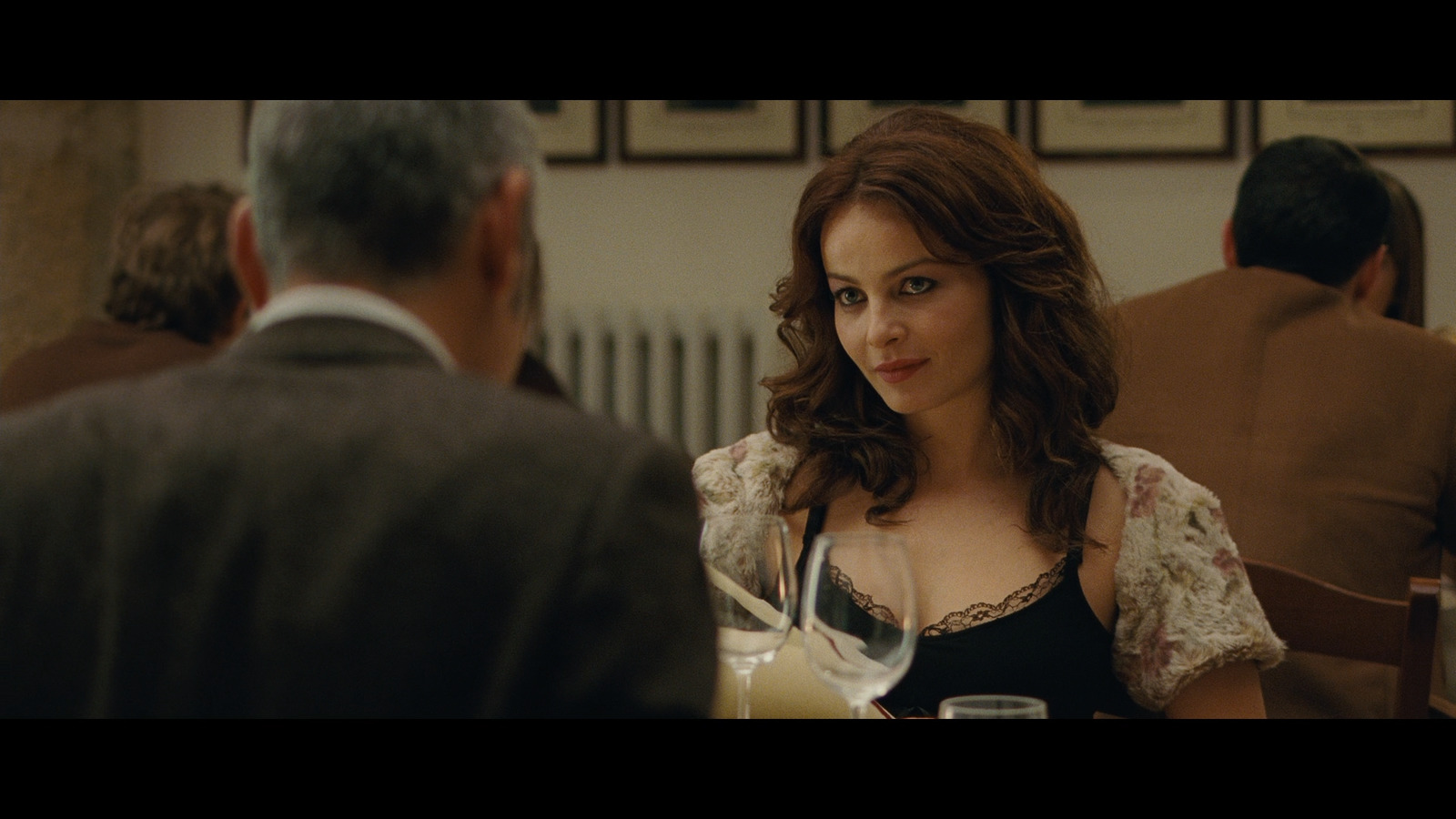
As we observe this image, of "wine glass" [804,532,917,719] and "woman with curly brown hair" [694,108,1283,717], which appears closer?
"wine glass" [804,532,917,719]

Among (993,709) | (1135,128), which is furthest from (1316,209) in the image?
(1135,128)

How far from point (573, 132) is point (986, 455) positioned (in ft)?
9.27

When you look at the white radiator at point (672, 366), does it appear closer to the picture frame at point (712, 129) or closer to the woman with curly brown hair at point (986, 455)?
the picture frame at point (712, 129)

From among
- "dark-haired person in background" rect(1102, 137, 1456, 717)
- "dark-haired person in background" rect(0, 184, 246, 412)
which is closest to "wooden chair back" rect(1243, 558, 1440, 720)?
"dark-haired person in background" rect(1102, 137, 1456, 717)

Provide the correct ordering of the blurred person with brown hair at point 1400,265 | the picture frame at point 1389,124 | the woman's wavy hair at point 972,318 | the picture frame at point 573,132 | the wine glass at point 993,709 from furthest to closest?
the picture frame at point 573,132 → the picture frame at point 1389,124 → the blurred person with brown hair at point 1400,265 → the woman's wavy hair at point 972,318 → the wine glass at point 993,709

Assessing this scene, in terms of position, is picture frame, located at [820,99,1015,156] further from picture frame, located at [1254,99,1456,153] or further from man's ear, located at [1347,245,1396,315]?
man's ear, located at [1347,245,1396,315]

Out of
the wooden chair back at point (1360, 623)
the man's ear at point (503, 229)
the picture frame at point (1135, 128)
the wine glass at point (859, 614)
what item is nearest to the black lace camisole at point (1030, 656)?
the wooden chair back at point (1360, 623)

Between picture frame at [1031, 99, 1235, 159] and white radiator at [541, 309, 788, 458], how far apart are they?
1.06 m

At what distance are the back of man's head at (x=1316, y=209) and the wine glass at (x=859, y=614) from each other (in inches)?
63.5

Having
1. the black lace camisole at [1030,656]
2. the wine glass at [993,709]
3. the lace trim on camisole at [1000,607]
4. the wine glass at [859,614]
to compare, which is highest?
the wine glass at [859,614]

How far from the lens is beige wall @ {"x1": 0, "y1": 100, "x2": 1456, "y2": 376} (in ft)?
13.5

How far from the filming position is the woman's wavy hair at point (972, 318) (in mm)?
1729

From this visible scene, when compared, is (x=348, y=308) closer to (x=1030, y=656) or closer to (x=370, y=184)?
(x=370, y=184)
